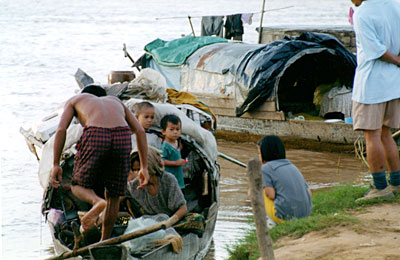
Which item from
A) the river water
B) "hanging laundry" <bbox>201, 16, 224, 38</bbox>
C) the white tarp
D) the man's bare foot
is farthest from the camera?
"hanging laundry" <bbox>201, 16, 224, 38</bbox>

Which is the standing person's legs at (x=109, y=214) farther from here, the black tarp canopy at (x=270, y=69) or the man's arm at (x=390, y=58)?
the black tarp canopy at (x=270, y=69)

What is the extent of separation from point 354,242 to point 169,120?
2419 millimetres

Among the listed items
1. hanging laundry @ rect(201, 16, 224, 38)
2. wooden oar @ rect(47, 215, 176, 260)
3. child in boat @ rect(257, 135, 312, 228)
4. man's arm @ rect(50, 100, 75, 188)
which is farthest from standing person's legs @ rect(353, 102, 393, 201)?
hanging laundry @ rect(201, 16, 224, 38)

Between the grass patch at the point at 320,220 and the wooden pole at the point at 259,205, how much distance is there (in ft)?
3.57

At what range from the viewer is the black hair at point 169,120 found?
6598 mm

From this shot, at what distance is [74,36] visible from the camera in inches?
1363

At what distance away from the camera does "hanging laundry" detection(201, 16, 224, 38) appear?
19.5 m

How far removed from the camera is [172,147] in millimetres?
6715

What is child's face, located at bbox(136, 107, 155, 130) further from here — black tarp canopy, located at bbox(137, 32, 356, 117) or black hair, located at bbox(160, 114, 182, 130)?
black tarp canopy, located at bbox(137, 32, 356, 117)

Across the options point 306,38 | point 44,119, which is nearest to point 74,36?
point 306,38

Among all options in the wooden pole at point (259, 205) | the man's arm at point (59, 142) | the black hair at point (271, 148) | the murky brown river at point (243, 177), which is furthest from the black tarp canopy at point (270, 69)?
the wooden pole at point (259, 205)

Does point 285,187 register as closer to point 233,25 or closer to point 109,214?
point 109,214

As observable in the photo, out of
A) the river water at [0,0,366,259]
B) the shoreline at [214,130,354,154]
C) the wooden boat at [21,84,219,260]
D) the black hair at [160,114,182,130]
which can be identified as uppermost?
the black hair at [160,114,182,130]

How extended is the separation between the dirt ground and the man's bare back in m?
1.69
